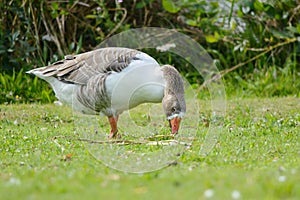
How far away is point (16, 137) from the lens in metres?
6.95

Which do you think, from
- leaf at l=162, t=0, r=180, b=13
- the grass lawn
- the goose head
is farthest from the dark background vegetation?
the goose head

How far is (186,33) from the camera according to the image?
39.0ft

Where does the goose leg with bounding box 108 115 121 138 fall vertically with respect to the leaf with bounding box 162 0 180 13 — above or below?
below

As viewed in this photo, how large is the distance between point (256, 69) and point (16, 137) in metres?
5.67

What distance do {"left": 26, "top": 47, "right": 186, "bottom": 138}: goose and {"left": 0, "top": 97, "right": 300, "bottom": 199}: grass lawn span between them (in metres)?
0.41

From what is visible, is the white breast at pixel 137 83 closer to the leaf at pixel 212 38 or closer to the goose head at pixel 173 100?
the goose head at pixel 173 100

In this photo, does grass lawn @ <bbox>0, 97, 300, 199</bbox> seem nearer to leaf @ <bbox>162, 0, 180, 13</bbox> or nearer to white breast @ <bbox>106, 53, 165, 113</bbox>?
white breast @ <bbox>106, 53, 165, 113</bbox>

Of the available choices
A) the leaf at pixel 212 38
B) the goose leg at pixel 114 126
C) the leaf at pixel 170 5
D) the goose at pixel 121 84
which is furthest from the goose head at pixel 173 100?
the leaf at pixel 212 38

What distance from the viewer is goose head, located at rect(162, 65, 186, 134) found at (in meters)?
6.18

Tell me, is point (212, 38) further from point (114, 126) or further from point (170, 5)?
point (114, 126)

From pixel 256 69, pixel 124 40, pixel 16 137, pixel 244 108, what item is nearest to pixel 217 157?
Answer: pixel 16 137

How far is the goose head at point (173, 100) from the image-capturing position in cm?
618

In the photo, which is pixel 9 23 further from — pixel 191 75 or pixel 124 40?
pixel 191 75

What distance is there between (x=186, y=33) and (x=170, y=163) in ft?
22.9
